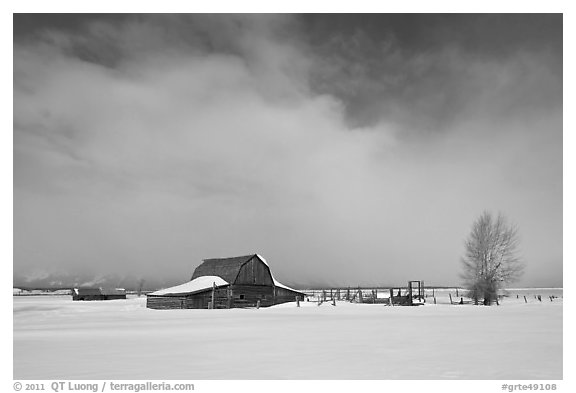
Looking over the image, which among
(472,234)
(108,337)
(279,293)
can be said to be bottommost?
(279,293)

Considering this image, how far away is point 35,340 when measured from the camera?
52.1ft

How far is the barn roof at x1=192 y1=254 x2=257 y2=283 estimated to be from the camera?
48416 millimetres

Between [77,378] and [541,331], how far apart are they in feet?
60.0

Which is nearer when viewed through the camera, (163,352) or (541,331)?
(163,352)

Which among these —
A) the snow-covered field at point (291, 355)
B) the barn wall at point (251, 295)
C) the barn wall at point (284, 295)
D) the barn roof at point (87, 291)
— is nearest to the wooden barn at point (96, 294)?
the barn roof at point (87, 291)

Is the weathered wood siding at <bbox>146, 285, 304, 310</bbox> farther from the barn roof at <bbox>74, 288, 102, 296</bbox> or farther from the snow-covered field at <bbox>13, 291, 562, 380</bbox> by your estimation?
the barn roof at <bbox>74, 288, 102, 296</bbox>

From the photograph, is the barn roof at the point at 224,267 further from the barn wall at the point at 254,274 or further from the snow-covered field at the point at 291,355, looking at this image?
the snow-covered field at the point at 291,355

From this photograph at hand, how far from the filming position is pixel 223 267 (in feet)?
167

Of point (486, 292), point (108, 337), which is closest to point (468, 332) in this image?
point (108, 337)

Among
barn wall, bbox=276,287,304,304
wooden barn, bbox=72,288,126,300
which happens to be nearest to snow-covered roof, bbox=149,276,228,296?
barn wall, bbox=276,287,304,304

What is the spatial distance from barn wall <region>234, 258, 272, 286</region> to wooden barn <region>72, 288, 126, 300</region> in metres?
44.8

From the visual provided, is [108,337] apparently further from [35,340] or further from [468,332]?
[468,332]
